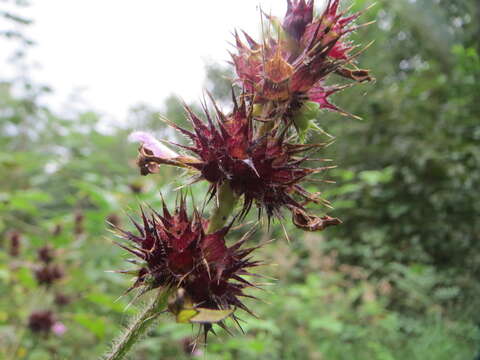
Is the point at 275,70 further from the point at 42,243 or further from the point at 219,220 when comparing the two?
the point at 42,243

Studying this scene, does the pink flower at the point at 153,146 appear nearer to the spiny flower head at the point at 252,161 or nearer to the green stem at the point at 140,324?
the spiny flower head at the point at 252,161

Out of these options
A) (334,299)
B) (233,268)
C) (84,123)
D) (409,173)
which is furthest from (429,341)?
(84,123)

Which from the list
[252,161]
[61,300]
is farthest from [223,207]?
[61,300]

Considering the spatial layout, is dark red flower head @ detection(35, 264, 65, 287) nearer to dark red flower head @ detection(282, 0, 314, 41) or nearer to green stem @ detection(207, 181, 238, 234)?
green stem @ detection(207, 181, 238, 234)

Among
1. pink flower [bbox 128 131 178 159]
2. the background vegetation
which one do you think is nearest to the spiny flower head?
pink flower [bbox 128 131 178 159]

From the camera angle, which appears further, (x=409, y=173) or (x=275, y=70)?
(x=409, y=173)

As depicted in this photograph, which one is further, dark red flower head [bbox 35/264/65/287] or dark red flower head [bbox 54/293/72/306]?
dark red flower head [bbox 54/293/72/306]
